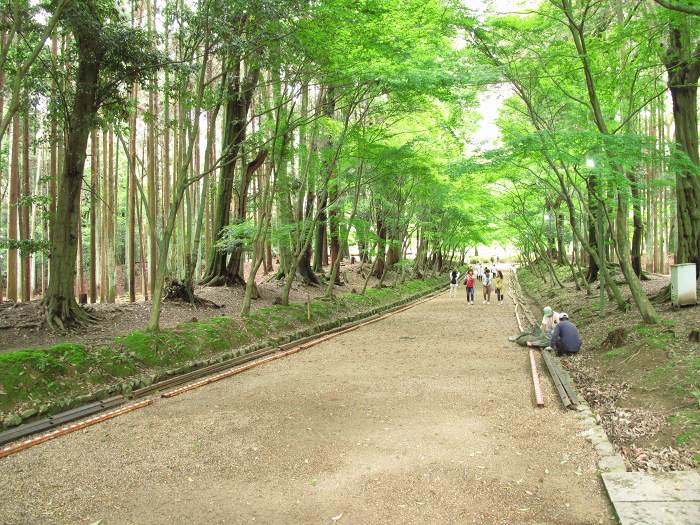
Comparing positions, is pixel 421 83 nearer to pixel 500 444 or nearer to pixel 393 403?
pixel 393 403

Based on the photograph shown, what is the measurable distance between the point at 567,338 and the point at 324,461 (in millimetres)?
6496

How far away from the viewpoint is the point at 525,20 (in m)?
10.5

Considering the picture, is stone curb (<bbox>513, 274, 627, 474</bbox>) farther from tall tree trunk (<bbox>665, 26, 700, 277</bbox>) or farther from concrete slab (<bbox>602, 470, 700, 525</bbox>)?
tall tree trunk (<bbox>665, 26, 700, 277</bbox>)

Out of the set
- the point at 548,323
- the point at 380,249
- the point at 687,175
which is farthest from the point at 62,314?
the point at 380,249

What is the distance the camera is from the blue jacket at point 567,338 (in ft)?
30.6

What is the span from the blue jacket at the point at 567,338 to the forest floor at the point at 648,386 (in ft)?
0.72

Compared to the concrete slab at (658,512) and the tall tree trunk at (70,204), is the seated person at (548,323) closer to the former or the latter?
the concrete slab at (658,512)

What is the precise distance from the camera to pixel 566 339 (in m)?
9.38

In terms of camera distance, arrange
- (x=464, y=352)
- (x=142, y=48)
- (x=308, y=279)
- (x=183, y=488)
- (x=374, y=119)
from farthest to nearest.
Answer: (x=308, y=279)
(x=374, y=119)
(x=464, y=352)
(x=142, y=48)
(x=183, y=488)

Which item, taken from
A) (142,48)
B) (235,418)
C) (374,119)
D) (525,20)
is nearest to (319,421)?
(235,418)

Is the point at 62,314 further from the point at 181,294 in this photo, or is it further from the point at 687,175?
the point at 687,175

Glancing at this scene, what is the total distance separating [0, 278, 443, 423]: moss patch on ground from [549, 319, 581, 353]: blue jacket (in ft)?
20.5

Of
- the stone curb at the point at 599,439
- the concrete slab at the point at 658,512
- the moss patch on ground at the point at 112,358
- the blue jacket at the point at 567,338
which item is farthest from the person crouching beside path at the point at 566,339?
the moss patch on ground at the point at 112,358

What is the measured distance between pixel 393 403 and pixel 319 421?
45.5 inches
